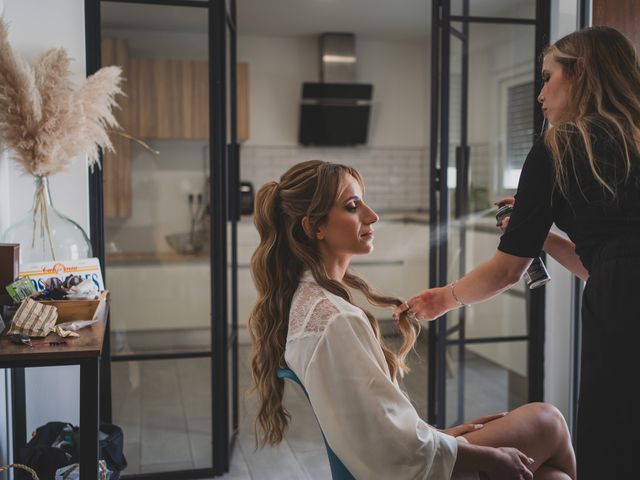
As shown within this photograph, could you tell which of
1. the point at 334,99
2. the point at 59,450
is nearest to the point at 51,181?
the point at 59,450

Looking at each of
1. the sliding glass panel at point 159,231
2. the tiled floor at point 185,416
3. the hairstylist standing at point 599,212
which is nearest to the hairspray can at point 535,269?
the hairstylist standing at point 599,212

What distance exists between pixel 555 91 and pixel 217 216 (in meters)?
1.61

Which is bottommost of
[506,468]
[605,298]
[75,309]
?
[506,468]

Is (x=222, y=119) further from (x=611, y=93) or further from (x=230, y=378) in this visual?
(x=611, y=93)

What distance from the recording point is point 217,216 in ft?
9.40

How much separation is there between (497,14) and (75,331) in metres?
2.27

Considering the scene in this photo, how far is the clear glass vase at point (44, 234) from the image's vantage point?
2289 mm

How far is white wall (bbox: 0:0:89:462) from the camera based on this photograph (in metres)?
2.51

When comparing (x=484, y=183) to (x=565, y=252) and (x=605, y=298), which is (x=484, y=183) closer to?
(x=565, y=252)

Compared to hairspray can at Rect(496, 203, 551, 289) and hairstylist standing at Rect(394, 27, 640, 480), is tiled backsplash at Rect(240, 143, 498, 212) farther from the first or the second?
hairstylist standing at Rect(394, 27, 640, 480)

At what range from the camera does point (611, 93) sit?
1.50m

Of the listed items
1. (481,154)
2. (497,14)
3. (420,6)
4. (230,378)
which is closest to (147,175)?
(230,378)

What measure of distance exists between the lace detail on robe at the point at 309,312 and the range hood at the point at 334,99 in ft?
15.1

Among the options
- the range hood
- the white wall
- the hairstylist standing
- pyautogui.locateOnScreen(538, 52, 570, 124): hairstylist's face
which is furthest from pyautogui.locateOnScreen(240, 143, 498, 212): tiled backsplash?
the hairstylist standing
